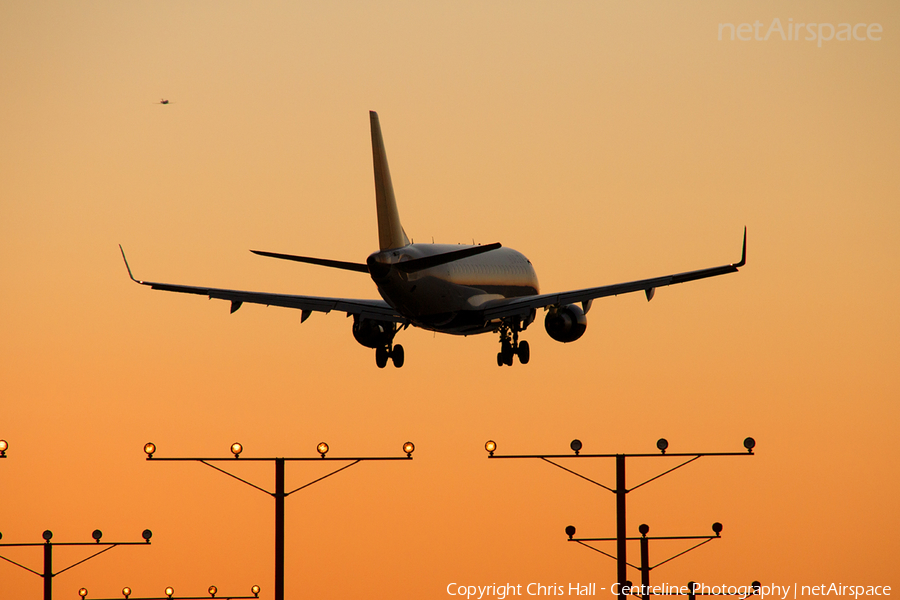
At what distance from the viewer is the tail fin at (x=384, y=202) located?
200 feet

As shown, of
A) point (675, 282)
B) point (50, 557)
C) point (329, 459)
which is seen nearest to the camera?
point (329, 459)

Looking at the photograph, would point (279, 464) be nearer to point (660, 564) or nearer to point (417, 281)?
point (417, 281)

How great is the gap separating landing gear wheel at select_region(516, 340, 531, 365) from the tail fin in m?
8.70

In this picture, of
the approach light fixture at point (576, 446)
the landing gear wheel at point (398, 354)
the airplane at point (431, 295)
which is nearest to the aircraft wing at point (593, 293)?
the airplane at point (431, 295)

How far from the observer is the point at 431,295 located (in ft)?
203

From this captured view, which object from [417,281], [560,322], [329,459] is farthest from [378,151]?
[329,459]

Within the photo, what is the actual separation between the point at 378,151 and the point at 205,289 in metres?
9.38

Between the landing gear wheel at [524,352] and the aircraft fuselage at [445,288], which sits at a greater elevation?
the aircraft fuselage at [445,288]

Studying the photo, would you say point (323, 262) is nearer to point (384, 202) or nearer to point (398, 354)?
point (384, 202)

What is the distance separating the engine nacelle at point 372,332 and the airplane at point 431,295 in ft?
0.14

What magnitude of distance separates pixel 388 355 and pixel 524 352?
236 inches

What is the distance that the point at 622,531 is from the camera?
57.0 m

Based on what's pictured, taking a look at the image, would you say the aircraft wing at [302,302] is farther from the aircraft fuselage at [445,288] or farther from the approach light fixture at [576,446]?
the approach light fixture at [576,446]

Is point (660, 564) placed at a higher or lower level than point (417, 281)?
lower
